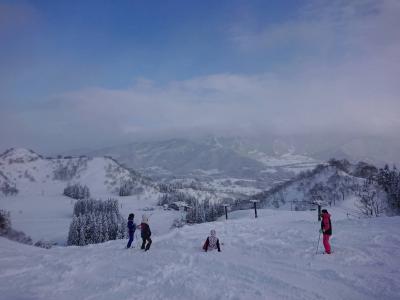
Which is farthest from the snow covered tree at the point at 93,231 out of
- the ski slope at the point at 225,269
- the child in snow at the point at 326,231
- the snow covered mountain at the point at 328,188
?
the snow covered mountain at the point at 328,188

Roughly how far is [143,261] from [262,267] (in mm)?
6518

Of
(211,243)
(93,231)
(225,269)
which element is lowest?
(93,231)

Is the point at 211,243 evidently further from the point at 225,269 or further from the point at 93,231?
the point at 93,231

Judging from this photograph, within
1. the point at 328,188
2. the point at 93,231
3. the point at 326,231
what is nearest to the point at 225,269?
the point at 326,231

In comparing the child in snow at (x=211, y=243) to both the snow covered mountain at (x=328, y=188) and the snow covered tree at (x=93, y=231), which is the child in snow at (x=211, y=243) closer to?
the snow covered tree at (x=93, y=231)

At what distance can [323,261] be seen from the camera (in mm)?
17203

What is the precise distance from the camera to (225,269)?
1691cm

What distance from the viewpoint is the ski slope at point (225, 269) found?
13.7 metres

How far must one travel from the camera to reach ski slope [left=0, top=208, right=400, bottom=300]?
13695 mm

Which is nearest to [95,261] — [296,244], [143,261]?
[143,261]

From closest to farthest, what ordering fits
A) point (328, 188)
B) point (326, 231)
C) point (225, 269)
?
point (225, 269) → point (326, 231) → point (328, 188)

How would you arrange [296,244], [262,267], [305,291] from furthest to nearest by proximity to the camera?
[296,244] < [262,267] < [305,291]

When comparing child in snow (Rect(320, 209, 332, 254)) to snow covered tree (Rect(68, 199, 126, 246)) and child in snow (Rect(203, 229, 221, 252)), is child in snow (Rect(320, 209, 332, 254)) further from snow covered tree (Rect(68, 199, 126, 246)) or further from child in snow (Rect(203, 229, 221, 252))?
snow covered tree (Rect(68, 199, 126, 246))

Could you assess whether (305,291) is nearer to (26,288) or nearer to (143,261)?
(143,261)
